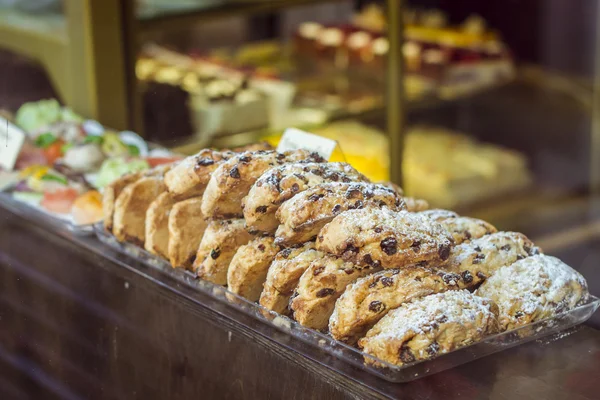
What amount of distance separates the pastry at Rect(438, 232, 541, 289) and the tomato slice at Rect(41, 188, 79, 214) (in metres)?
0.96

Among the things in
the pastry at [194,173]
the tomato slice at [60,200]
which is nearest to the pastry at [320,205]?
the pastry at [194,173]

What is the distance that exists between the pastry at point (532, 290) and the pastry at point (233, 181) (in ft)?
1.34

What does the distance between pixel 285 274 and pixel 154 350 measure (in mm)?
408

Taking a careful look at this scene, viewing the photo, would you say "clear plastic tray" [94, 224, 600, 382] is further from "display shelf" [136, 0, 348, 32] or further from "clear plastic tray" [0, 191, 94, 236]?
"display shelf" [136, 0, 348, 32]

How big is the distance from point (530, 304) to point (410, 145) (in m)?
2.95

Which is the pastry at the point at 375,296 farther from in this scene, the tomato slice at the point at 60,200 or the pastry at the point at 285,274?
the tomato slice at the point at 60,200

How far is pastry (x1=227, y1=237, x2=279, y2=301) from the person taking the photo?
60.4 inches

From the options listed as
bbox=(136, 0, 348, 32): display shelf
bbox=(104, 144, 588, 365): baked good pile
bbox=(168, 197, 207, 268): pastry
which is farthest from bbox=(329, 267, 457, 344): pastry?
bbox=(136, 0, 348, 32): display shelf

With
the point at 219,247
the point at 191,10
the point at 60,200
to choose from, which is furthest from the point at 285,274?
the point at 191,10

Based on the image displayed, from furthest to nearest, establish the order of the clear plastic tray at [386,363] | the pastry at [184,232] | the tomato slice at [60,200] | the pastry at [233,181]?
the tomato slice at [60,200], the pastry at [184,232], the pastry at [233,181], the clear plastic tray at [386,363]

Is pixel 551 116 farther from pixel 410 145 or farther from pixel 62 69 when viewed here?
pixel 62 69

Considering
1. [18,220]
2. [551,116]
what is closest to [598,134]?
[551,116]

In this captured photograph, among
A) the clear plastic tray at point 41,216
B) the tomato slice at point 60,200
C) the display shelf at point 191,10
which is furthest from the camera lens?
the display shelf at point 191,10

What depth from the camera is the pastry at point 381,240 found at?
1.40 m
